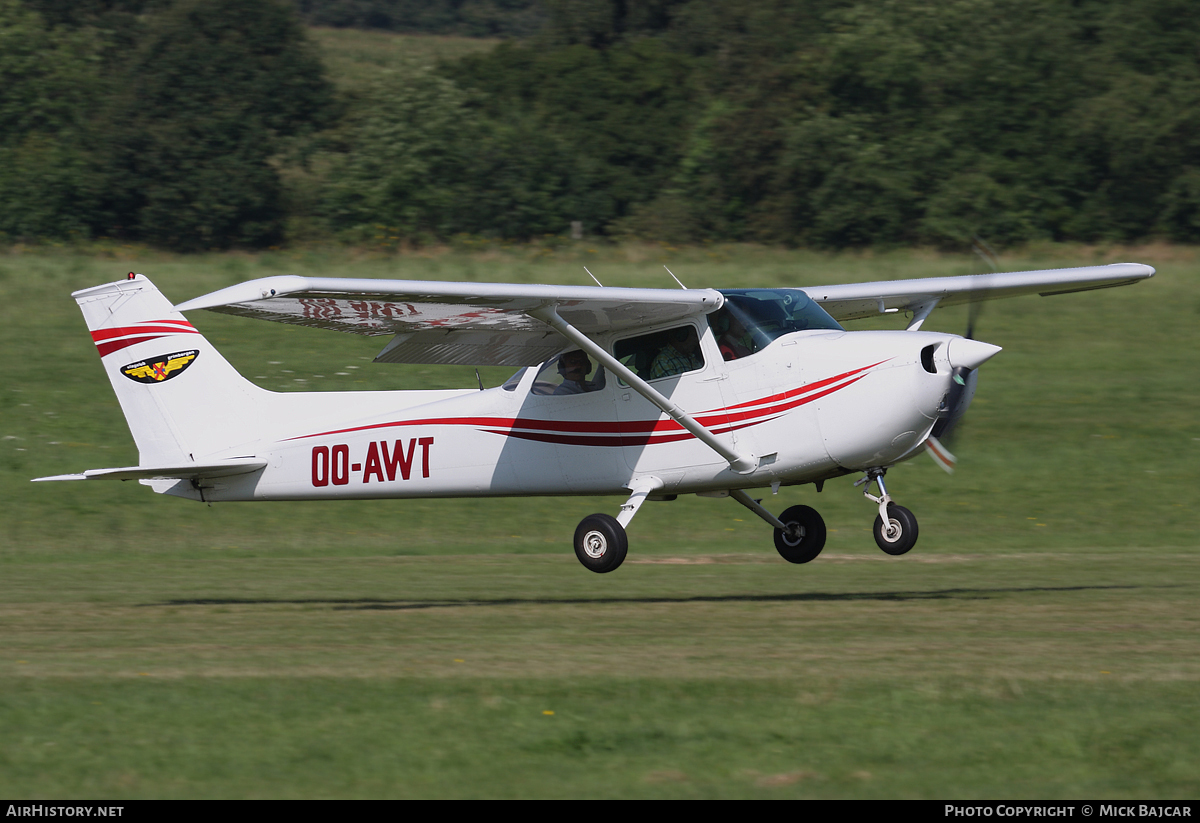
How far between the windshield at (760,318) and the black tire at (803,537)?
2.11 m

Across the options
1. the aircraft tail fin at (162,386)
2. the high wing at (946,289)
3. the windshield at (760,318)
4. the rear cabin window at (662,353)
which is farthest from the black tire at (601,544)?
the aircraft tail fin at (162,386)

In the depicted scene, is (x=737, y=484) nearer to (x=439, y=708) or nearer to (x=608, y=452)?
(x=608, y=452)

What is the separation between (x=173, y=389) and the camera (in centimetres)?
1439

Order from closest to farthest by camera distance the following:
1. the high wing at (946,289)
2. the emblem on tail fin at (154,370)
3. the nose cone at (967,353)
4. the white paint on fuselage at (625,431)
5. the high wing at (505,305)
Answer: the high wing at (505,305), the nose cone at (967,353), the white paint on fuselage at (625,431), the high wing at (946,289), the emblem on tail fin at (154,370)

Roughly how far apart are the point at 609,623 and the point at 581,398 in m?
2.59

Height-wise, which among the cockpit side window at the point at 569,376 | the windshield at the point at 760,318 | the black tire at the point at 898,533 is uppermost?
the windshield at the point at 760,318

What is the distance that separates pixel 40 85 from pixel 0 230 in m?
9.93

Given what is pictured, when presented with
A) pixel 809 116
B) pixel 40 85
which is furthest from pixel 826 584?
pixel 40 85

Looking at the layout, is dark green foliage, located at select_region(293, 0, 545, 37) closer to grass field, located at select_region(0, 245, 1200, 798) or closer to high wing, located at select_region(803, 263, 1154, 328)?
grass field, located at select_region(0, 245, 1200, 798)

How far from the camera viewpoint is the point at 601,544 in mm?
12797

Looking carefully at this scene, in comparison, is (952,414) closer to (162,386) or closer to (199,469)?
(199,469)

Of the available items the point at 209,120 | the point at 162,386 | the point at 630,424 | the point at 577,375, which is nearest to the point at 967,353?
the point at 630,424

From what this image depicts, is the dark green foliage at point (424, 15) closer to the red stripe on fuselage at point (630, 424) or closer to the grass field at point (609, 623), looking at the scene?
the grass field at point (609, 623)

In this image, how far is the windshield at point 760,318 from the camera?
1246cm
